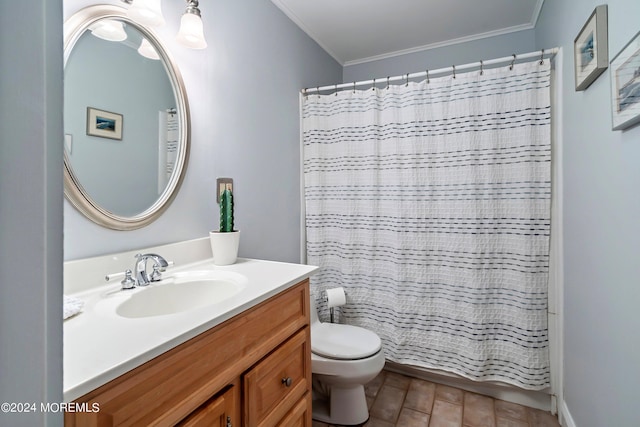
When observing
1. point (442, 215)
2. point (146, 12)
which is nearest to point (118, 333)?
point (146, 12)

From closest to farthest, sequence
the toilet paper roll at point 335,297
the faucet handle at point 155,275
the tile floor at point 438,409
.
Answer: the faucet handle at point 155,275 → the tile floor at point 438,409 → the toilet paper roll at point 335,297

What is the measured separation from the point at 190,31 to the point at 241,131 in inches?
22.1

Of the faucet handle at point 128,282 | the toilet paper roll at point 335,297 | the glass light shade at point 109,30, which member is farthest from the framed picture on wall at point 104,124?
the toilet paper roll at point 335,297

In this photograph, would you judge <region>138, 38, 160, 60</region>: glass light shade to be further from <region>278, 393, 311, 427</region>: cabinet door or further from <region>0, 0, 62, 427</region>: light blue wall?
<region>278, 393, 311, 427</region>: cabinet door

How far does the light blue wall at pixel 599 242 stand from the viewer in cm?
97

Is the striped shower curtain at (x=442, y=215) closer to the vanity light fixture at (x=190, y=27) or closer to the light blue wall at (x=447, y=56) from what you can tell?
the light blue wall at (x=447, y=56)

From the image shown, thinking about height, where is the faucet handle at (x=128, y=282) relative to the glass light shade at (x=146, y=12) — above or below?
below

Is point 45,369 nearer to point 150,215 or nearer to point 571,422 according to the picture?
point 150,215

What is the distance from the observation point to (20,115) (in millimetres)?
320

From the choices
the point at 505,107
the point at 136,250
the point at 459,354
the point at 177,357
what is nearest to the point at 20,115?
the point at 177,357

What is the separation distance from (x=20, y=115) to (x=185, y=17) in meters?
1.19

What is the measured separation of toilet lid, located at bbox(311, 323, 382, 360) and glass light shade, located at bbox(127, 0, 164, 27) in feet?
5.27

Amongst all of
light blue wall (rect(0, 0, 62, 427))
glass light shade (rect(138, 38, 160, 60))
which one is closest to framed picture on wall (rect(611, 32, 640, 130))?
light blue wall (rect(0, 0, 62, 427))

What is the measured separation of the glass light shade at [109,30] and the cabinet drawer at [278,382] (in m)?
1.26
